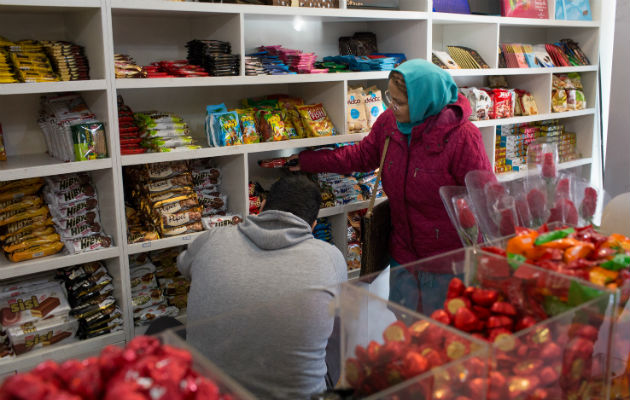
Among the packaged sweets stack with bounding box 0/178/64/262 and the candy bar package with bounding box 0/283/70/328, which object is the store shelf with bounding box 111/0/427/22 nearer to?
the packaged sweets stack with bounding box 0/178/64/262

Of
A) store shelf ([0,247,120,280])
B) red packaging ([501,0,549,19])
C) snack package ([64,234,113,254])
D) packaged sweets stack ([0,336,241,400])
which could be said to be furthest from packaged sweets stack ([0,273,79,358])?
red packaging ([501,0,549,19])

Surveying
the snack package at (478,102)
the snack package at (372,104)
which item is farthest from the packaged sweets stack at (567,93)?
the snack package at (372,104)

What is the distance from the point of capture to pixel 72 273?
2975 mm

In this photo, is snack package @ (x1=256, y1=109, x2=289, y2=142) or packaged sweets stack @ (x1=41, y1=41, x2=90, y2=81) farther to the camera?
snack package @ (x1=256, y1=109, x2=289, y2=142)

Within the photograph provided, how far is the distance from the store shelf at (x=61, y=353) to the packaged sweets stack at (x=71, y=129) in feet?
2.86

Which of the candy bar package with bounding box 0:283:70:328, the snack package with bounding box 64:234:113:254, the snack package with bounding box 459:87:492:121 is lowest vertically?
the candy bar package with bounding box 0:283:70:328

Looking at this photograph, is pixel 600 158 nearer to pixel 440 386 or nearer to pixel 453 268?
pixel 453 268

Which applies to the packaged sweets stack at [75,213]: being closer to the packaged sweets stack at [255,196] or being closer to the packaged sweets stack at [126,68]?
the packaged sweets stack at [126,68]

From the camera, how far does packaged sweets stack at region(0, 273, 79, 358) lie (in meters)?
→ 2.76

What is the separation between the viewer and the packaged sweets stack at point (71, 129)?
2732mm

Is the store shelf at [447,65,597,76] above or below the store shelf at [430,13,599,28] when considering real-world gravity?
below

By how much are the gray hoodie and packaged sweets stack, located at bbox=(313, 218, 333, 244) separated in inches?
59.9

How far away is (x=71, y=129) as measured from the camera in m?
2.73

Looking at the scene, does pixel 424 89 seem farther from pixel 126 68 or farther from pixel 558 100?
pixel 558 100
